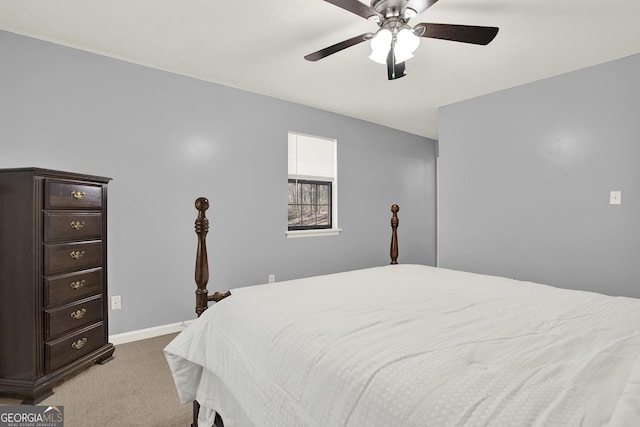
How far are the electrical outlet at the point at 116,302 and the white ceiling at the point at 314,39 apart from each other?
2029 millimetres

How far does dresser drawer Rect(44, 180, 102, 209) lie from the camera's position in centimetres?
215

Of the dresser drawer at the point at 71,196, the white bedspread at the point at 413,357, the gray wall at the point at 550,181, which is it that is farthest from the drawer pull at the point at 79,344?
the gray wall at the point at 550,181

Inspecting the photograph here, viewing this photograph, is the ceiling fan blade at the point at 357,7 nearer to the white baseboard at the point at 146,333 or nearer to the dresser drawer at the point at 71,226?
the dresser drawer at the point at 71,226

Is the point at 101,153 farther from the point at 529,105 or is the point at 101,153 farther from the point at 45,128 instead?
the point at 529,105

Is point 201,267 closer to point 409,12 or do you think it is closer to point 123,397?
point 123,397

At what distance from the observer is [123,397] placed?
2.09 m

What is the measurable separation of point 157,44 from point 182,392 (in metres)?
2.46

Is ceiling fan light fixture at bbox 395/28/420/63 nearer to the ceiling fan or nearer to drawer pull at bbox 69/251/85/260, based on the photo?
the ceiling fan

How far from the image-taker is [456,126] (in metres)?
4.09

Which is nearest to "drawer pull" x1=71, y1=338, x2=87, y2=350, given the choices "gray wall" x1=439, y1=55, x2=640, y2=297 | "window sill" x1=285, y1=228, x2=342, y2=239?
"window sill" x1=285, y1=228, x2=342, y2=239

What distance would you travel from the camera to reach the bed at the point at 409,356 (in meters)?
0.77

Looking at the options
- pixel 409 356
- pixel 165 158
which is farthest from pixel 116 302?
pixel 409 356

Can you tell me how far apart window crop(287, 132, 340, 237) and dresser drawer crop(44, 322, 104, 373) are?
2.09 m

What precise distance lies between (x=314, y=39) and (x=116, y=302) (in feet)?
8.75
